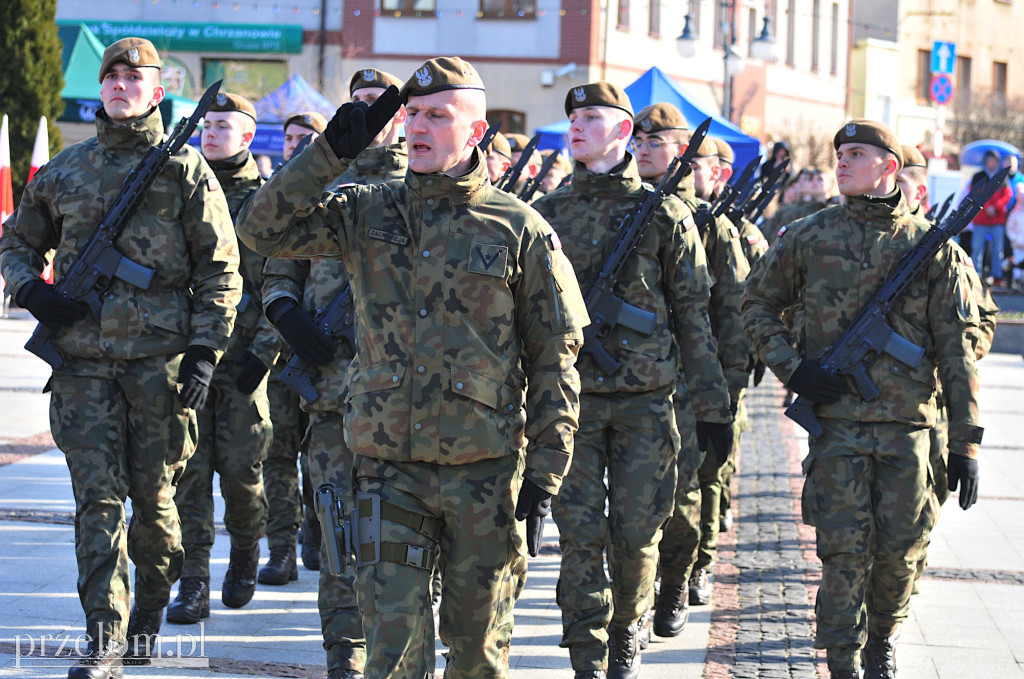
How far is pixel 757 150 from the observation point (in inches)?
650

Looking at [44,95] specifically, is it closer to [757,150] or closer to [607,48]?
[757,150]

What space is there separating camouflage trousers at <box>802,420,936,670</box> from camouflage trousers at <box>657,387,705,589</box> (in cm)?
97

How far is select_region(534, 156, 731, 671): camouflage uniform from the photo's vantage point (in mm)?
5562

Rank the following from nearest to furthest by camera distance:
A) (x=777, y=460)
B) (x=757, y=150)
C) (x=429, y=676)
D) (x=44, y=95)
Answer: (x=429, y=676)
(x=777, y=460)
(x=757, y=150)
(x=44, y=95)

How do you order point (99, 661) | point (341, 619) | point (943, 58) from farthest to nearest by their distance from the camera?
point (943, 58) → point (341, 619) → point (99, 661)

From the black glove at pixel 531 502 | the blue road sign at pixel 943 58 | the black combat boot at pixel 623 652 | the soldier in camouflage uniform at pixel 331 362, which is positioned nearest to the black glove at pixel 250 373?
the soldier in camouflage uniform at pixel 331 362

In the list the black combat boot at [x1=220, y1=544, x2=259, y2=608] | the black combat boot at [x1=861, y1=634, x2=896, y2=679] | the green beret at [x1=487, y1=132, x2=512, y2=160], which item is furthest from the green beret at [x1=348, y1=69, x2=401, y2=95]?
the green beret at [x1=487, y1=132, x2=512, y2=160]

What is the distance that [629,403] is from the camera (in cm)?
577

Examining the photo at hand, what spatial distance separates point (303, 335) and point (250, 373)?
2.95 feet

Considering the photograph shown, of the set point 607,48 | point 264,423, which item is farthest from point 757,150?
point 607,48

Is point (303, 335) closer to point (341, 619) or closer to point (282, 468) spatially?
point (341, 619)

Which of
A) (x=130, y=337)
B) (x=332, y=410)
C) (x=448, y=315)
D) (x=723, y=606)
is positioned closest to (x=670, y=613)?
(x=723, y=606)

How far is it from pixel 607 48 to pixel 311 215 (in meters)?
29.5

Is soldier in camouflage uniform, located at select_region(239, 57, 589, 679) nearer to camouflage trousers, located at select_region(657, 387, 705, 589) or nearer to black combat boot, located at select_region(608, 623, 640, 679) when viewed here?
black combat boot, located at select_region(608, 623, 640, 679)
